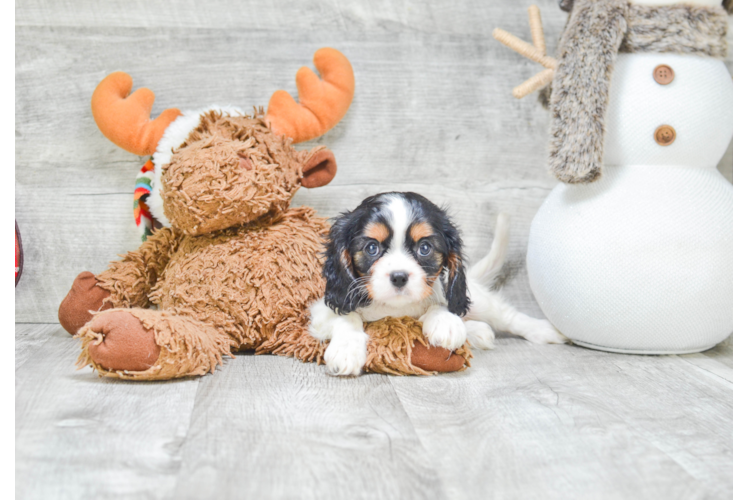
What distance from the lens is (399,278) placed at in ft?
4.66

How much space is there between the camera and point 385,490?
97 centimetres

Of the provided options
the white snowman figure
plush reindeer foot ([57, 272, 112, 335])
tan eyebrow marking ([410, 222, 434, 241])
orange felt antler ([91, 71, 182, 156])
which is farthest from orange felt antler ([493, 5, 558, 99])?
plush reindeer foot ([57, 272, 112, 335])

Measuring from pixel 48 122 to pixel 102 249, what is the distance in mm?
445

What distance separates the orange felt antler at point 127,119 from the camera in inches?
73.4

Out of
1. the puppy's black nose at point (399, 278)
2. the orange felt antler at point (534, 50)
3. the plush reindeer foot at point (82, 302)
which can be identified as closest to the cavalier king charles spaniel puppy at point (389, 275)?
the puppy's black nose at point (399, 278)

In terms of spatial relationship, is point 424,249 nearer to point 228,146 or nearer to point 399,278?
point 399,278

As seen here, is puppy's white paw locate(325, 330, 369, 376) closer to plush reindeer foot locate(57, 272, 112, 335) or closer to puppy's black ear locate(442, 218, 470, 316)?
puppy's black ear locate(442, 218, 470, 316)

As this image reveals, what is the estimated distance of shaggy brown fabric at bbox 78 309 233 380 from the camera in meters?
1.38

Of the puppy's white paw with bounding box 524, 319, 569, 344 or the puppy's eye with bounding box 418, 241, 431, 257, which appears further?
the puppy's white paw with bounding box 524, 319, 569, 344

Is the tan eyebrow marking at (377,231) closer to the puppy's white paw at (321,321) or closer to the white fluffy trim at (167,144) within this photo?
the puppy's white paw at (321,321)

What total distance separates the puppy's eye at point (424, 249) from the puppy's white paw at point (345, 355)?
259 millimetres

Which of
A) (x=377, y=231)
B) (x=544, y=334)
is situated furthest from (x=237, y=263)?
(x=544, y=334)

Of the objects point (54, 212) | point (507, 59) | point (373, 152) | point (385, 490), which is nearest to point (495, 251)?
point (373, 152)
